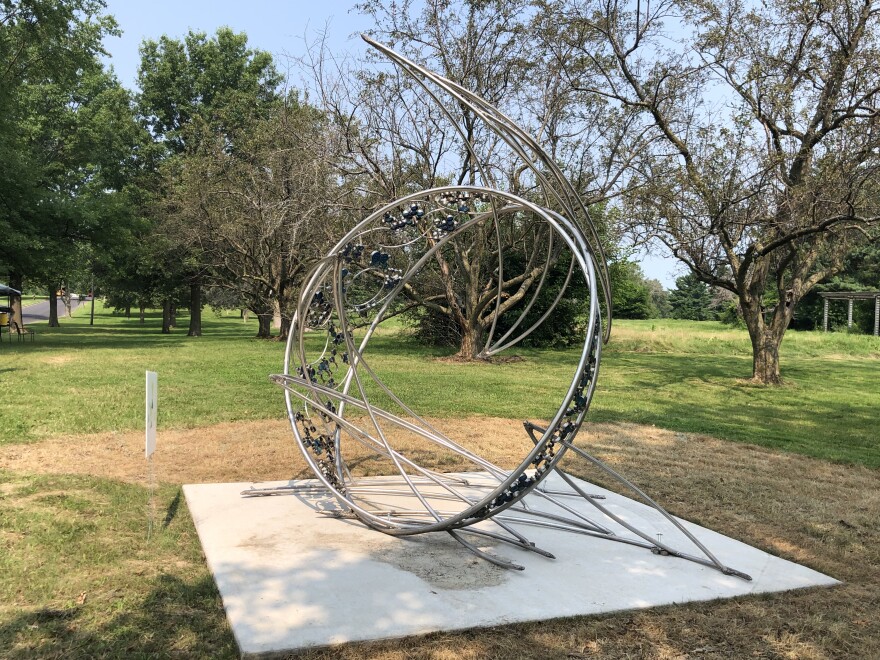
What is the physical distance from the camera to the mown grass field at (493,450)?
3182 millimetres

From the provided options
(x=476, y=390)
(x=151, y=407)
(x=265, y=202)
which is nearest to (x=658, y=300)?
(x=265, y=202)

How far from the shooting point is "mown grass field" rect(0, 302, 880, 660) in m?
3.18

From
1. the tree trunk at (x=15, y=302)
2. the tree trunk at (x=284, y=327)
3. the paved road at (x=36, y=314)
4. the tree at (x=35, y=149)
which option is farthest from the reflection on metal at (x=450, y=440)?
the paved road at (x=36, y=314)

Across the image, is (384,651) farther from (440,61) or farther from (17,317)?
(17,317)

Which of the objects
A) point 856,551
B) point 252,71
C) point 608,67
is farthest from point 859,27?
point 252,71

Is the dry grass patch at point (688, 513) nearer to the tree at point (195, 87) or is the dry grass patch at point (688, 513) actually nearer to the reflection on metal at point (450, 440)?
the reflection on metal at point (450, 440)

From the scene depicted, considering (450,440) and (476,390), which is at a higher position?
(450,440)

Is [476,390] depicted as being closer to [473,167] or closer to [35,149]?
[473,167]

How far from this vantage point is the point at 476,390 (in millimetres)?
12812

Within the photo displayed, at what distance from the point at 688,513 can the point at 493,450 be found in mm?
2723

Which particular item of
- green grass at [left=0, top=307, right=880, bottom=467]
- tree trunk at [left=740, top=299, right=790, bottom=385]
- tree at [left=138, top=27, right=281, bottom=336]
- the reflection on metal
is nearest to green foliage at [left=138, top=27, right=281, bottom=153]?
tree at [left=138, top=27, right=281, bottom=336]

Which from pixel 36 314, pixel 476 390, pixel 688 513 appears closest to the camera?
pixel 688 513

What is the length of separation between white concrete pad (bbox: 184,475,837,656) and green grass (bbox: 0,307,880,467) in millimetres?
4312

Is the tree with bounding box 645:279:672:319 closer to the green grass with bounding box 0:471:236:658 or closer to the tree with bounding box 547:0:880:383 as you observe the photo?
the tree with bounding box 547:0:880:383
